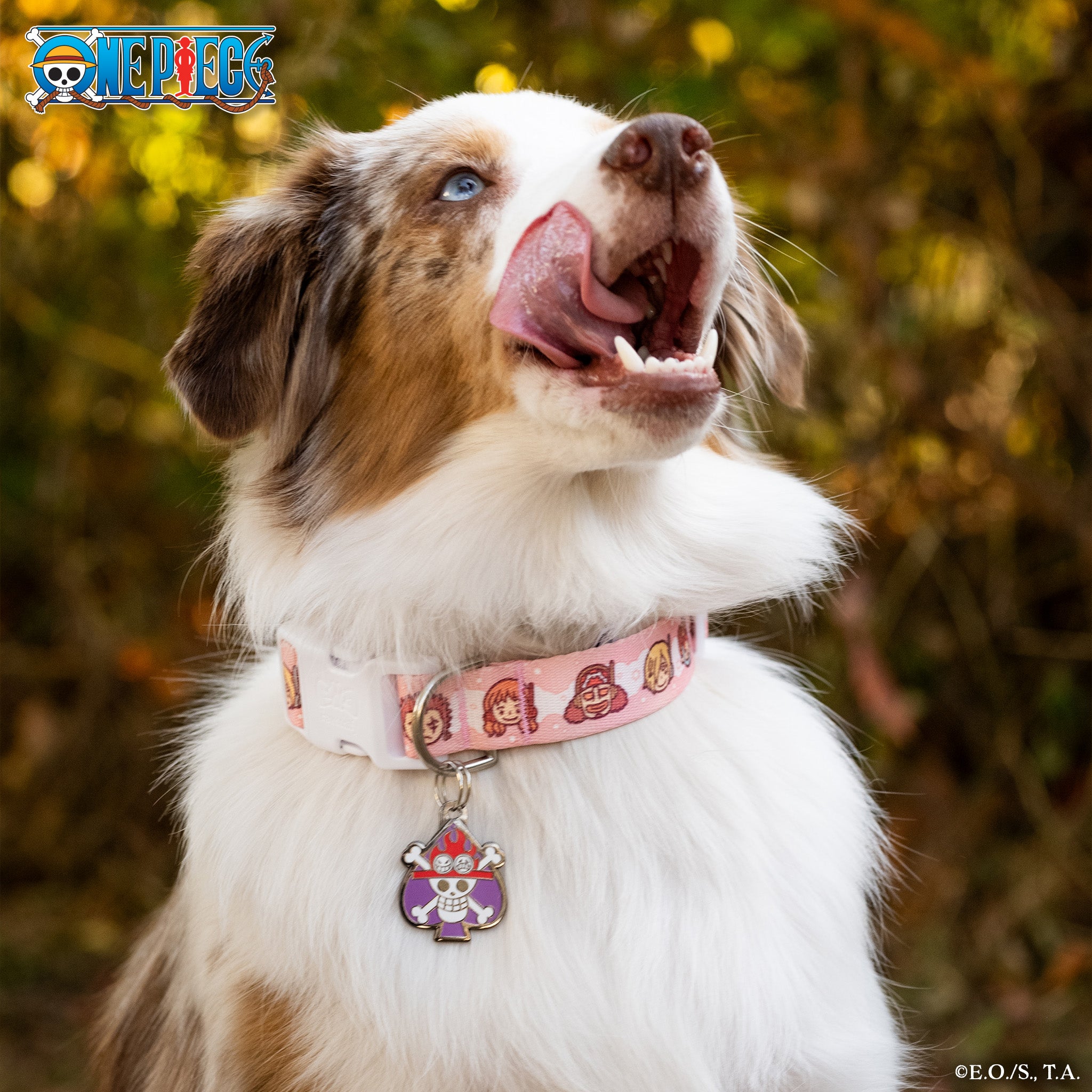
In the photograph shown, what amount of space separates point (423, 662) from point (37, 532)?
3289 mm

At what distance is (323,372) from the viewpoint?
224 centimetres

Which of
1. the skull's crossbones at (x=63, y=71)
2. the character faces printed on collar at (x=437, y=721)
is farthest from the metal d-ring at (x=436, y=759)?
the skull's crossbones at (x=63, y=71)

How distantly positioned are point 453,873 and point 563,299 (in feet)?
2.87

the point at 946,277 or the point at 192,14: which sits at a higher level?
the point at 192,14

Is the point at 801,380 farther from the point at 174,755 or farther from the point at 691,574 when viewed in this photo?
the point at 174,755

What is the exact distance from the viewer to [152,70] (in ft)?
9.03

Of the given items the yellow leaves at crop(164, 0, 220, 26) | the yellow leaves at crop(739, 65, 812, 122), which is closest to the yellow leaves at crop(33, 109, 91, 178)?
the yellow leaves at crop(164, 0, 220, 26)

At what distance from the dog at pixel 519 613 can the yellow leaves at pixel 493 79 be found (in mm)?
1007

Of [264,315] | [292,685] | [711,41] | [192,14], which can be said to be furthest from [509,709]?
[711,41]

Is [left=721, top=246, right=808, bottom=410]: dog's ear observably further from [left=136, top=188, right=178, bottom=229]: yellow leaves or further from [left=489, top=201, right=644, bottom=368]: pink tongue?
[left=136, top=188, right=178, bottom=229]: yellow leaves

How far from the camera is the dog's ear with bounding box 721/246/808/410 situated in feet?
7.90

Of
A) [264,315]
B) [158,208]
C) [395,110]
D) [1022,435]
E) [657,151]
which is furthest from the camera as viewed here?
[1022,435]

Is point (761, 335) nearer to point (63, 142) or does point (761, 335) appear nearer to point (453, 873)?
point (453, 873)

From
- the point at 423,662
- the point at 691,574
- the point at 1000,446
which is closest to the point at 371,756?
the point at 423,662
